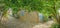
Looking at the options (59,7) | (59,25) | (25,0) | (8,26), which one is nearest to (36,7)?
(25,0)

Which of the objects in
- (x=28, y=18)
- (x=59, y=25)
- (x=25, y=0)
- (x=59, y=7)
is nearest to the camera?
(x=25, y=0)

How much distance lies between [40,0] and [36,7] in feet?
0.57

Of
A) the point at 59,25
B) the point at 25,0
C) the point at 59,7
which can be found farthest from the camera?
the point at 59,25

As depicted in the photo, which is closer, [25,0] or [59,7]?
[25,0]

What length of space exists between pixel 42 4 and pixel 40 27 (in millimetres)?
2547

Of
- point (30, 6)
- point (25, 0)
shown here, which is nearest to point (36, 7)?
point (30, 6)

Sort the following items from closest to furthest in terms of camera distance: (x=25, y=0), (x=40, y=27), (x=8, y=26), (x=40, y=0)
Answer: (x=25, y=0) → (x=40, y=0) → (x=8, y=26) → (x=40, y=27)

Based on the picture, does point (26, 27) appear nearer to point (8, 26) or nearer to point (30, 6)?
point (8, 26)

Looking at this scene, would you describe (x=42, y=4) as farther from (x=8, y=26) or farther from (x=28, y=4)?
(x=8, y=26)

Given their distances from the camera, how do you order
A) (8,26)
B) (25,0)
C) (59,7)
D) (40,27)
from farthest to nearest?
(40,27) → (8,26) → (59,7) → (25,0)

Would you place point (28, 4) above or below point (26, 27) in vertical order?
above

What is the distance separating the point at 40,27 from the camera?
539 centimetres

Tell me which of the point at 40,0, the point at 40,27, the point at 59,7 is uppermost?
the point at 40,0

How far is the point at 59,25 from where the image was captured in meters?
3.80
